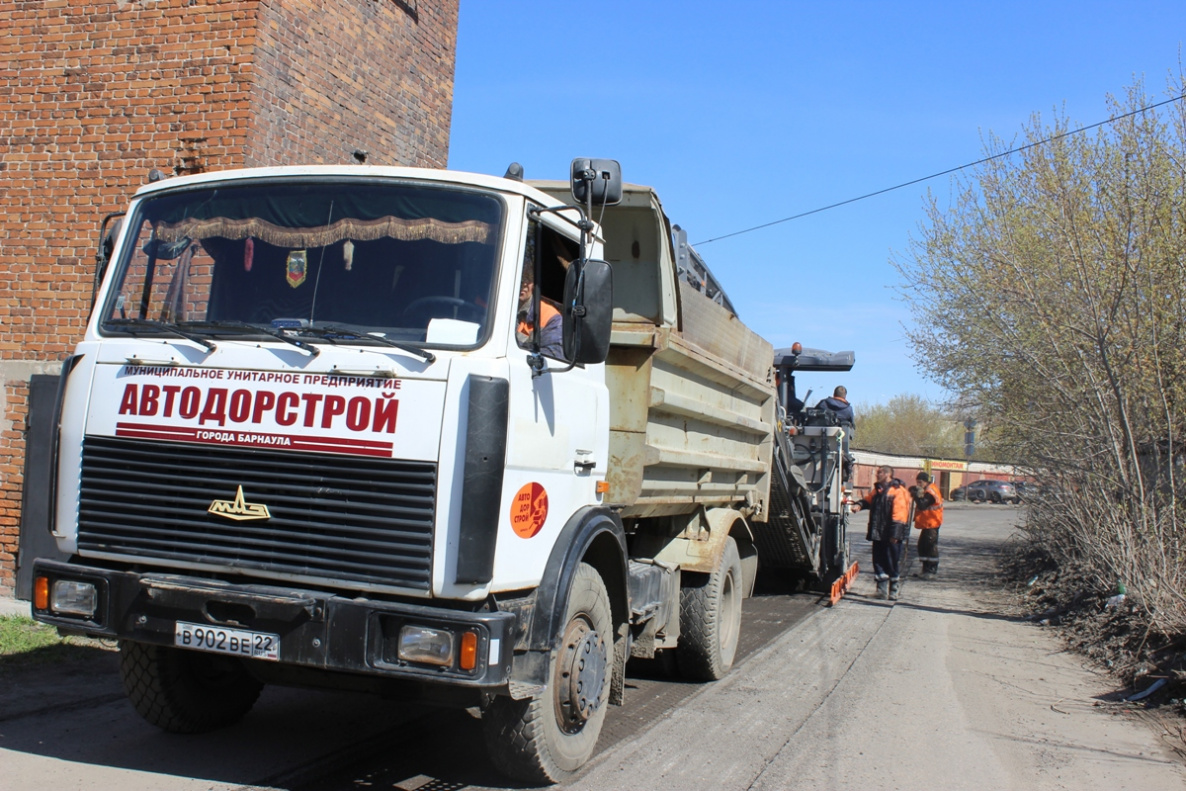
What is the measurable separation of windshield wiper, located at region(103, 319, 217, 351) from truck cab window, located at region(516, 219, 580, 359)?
1268 millimetres

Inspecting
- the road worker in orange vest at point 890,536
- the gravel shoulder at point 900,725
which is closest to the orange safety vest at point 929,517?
the road worker in orange vest at point 890,536

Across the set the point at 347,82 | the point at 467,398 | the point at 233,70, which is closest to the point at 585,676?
the point at 467,398

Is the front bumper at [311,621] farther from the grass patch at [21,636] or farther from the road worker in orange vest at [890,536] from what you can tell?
the road worker in orange vest at [890,536]

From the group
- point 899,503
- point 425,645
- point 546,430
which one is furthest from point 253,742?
point 899,503

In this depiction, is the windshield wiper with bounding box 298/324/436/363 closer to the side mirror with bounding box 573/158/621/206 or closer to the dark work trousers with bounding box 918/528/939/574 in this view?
the side mirror with bounding box 573/158/621/206

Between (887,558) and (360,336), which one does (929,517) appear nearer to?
(887,558)

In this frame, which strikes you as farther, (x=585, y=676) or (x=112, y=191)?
(x=112, y=191)

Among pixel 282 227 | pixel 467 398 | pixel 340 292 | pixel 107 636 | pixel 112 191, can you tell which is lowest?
pixel 107 636

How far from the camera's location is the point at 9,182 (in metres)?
8.76

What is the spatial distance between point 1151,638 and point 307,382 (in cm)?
706

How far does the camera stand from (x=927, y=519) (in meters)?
14.7

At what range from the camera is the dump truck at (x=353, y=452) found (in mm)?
3664

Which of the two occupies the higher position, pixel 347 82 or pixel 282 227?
pixel 347 82

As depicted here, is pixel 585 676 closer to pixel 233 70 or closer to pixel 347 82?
pixel 233 70
